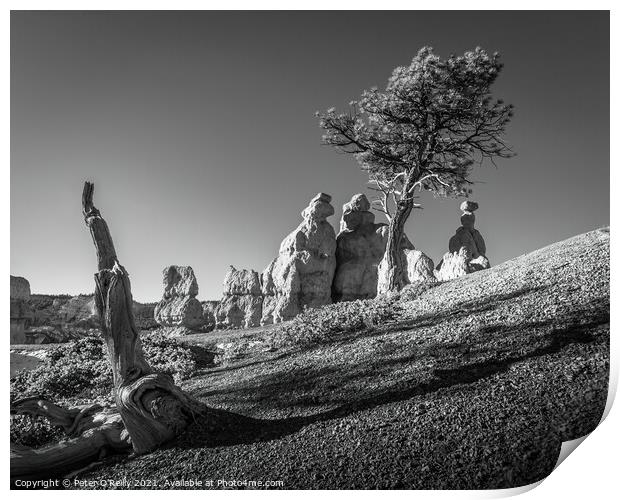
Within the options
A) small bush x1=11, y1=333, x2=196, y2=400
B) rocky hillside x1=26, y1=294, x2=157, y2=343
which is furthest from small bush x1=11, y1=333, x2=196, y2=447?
rocky hillside x1=26, y1=294, x2=157, y2=343

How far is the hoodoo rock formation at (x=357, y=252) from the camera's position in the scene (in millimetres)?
27156

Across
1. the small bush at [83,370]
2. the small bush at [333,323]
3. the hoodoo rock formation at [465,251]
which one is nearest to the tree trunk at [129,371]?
the small bush at [83,370]

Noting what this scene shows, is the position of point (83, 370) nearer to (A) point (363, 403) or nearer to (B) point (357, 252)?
(A) point (363, 403)

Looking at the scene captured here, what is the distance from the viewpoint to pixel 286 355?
774 cm

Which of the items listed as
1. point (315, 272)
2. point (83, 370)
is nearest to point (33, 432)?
point (83, 370)

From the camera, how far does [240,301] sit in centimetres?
2883

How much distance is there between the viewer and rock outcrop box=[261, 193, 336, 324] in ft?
86.0

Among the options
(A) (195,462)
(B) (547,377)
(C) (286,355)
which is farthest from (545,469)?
(C) (286,355)

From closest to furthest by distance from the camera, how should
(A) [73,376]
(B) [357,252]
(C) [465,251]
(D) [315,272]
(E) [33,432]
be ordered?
(E) [33,432] < (A) [73,376] < (D) [315,272] < (C) [465,251] < (B) [357,252]

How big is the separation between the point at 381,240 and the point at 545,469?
78.6 feet

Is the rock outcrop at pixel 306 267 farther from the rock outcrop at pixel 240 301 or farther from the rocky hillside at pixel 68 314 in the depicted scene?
the rocky hillside at pixel 68 314

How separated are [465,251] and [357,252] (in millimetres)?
5914

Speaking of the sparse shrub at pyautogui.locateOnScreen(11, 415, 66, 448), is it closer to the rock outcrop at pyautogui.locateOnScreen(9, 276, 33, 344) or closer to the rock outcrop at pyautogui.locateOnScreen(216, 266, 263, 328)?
the rock outcrop at pyautogui.locateOnScreen(9, 276, 33, 344)
